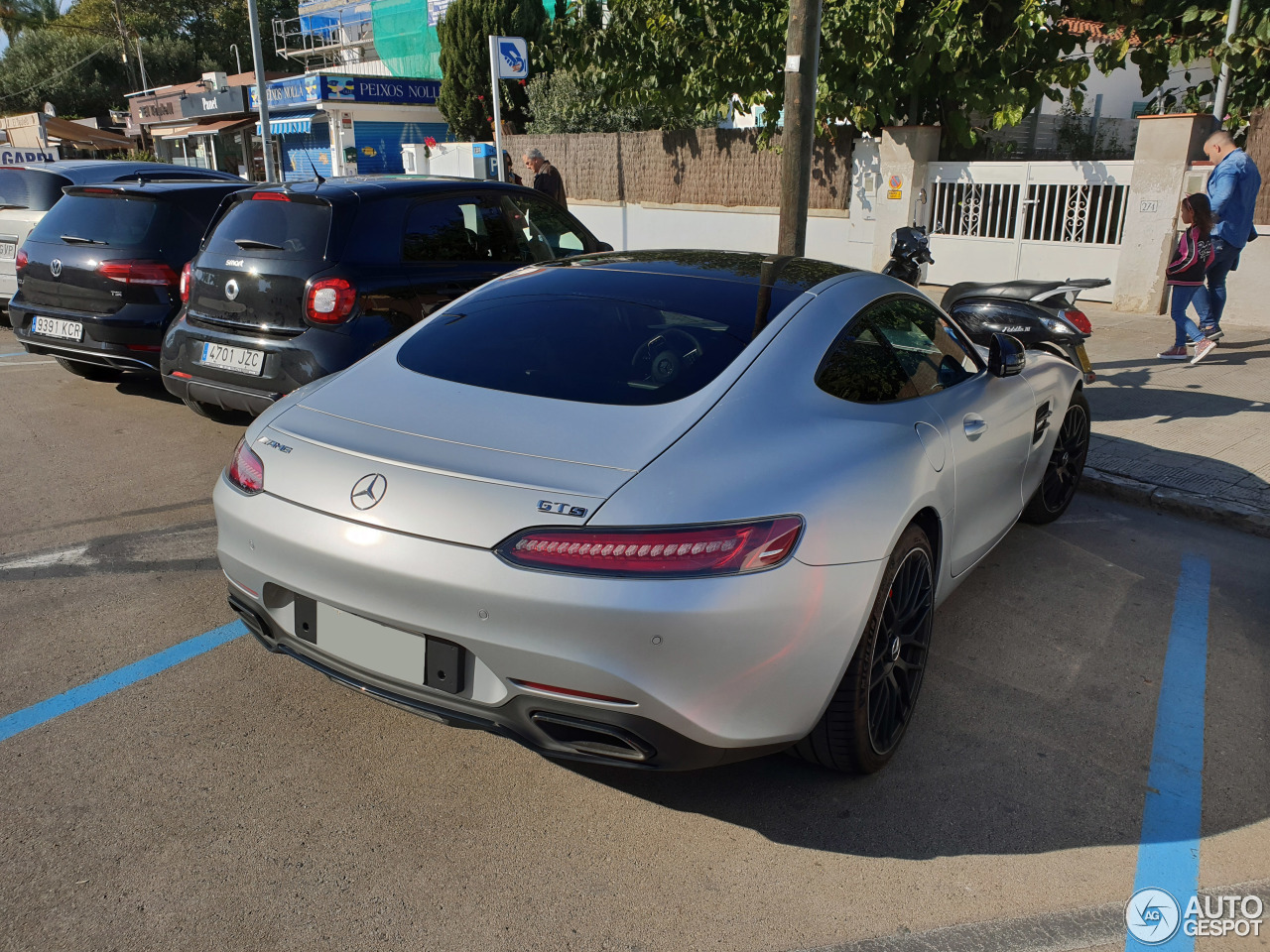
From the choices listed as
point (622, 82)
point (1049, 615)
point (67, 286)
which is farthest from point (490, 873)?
point (622, 82)

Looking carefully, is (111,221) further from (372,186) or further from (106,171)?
(106,171)

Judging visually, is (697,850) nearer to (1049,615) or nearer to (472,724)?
(472,724)

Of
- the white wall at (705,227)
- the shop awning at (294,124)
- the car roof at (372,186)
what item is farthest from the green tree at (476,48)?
the car roof at (372,186)

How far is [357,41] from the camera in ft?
151

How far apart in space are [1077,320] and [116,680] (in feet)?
19.8

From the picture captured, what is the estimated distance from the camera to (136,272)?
21.9ft

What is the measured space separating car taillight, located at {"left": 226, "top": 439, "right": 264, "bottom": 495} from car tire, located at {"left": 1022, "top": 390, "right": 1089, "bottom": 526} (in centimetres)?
355

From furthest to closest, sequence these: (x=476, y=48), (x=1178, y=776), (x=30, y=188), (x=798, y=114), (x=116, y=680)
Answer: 1. (x=476, y=48)
2. (x=30, y=188)
3. (x=798, y=114)
4. (x=116, y=680)
5. (x=1178, y=776)

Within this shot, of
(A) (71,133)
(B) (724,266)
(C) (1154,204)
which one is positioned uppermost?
(A) (71,133)

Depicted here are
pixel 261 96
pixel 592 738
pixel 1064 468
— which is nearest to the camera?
pixel 592 738

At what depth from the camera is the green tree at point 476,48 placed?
82.5 feet

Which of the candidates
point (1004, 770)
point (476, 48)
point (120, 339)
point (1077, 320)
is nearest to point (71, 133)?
point (476, 48)

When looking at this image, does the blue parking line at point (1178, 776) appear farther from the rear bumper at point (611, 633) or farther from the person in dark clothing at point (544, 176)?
the person in dark clothing at point (544, 176)

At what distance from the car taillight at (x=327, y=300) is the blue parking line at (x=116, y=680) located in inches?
81.8
